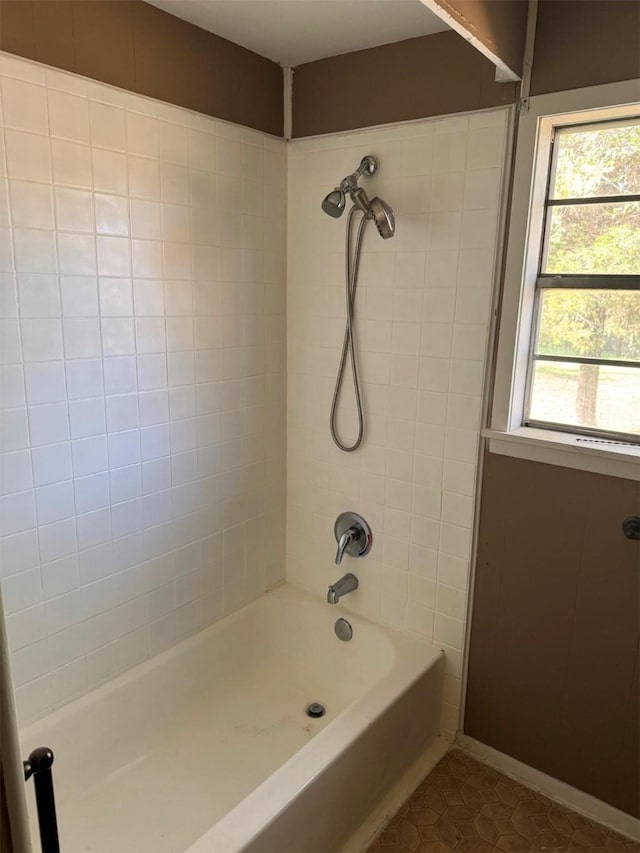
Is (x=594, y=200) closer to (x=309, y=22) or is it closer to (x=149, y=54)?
(x=309, y=22)

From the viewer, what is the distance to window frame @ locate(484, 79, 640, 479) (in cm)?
166

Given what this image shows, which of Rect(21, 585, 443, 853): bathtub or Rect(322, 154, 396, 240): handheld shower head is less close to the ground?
Rect(322, 154, 396, 240): handheld shower head

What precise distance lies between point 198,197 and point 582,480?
157 cm

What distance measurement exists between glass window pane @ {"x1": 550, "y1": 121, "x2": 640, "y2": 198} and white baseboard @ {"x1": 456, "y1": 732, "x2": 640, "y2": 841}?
193 cm

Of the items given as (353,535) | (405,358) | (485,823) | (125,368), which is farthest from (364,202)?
(485,823)

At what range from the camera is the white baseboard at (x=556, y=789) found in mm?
1858

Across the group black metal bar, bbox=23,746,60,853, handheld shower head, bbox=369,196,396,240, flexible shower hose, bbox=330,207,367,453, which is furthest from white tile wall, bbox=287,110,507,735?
black metal bar, bbox=23,746,60,853

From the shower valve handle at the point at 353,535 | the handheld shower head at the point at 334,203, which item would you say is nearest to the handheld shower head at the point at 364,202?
the handheld shower head at the point at 334,203

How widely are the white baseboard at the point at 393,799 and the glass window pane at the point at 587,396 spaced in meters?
1.29

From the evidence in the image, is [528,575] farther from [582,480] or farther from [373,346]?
[373,346]

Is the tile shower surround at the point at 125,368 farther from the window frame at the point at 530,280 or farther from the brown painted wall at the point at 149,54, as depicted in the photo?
A: the window frame at the point at 530,280

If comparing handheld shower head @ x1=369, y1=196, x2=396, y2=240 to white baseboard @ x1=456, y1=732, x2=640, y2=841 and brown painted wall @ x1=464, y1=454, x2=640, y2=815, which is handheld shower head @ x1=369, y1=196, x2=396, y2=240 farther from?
white baseboard @ x1=456, y1=732, x2=640, y2=841

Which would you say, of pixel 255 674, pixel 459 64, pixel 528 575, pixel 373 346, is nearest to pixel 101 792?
pixel 255 674

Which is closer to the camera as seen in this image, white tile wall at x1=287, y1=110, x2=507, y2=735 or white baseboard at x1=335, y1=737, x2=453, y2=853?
white baseboard at x1=335, y1=737, x2=453, y2=853
